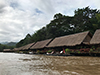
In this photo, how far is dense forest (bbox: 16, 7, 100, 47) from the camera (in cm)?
2200

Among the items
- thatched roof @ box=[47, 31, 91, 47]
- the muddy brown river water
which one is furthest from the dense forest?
the muddy brown river water

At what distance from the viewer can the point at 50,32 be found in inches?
1141

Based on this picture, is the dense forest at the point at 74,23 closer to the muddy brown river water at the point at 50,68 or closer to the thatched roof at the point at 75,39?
the thatched roof at the point at 75,39

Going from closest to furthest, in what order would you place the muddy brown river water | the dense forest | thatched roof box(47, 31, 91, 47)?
the muddy brown river water → thatched roof box(47, 31, 91, 47) → the dense forest

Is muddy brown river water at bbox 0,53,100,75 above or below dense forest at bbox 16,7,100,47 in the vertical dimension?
below

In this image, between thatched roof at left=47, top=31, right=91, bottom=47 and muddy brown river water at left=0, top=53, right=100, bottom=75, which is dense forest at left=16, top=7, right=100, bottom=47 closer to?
thatched roof at left=47, top=31, right=91, bottom=47

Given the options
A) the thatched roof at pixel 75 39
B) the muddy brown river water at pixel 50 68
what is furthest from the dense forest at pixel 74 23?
the muddy brown river water at pixel 50 68

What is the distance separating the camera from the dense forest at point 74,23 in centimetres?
2200

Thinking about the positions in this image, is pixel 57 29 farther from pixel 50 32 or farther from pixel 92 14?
pixel 92 14

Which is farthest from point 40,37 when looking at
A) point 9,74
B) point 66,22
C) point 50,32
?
point 9,74

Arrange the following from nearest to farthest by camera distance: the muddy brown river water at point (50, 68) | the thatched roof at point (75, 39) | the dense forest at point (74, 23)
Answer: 1. the muddy brown river water at point (50, 68)
2. the thatched roof at point (75, 39)
3. the dense forest at point (74, 23)

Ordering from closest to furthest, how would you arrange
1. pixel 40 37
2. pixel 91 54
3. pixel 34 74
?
pixel 34 74 < pixel 91 54 < pixel 40 37

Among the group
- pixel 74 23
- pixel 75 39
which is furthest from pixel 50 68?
pixel 74 23

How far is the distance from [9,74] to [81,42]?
406 inches
